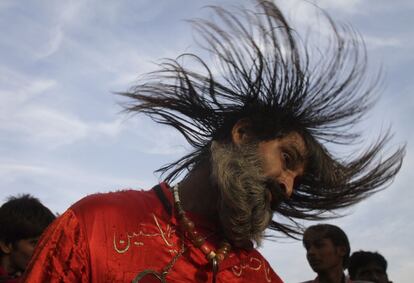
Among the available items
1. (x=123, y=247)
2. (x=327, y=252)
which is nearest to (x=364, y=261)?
(x=327, y=252)

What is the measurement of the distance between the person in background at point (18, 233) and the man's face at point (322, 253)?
8.72 ft

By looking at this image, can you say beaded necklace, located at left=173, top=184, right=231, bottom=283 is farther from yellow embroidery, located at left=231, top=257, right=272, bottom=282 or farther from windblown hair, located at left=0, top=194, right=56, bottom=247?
windblown hair, located at left=0, top=194, right=56, bottom=247

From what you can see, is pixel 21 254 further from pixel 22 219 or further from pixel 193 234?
pixel 193 234

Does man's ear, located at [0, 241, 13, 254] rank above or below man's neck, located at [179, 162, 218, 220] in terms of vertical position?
above

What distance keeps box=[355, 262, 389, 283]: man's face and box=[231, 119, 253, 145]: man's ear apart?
177 inches

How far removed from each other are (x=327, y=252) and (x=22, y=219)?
9.79ft

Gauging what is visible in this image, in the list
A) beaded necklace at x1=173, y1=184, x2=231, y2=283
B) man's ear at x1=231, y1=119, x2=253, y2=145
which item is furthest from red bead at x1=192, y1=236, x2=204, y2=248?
man's ear at x1=231, y1=119, x2=253, y2=145

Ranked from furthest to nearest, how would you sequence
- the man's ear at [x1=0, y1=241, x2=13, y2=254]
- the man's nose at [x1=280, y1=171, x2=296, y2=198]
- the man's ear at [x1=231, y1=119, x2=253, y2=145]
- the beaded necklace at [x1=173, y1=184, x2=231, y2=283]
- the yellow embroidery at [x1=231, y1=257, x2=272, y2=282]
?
the man's ear at [x1=0, y1=241, x2=13, y2=254] < the man's ear at [x1=231, y1=119, x2=253, y2=145] < the man's nose at [x1=280, y1=171, x2=296, y2=198] < the yellow embroidery at [x1=231, y1=257, x2=272, y2=282] < the beaded necklace at [x1=173, y1=184, x2=231, y2=283]

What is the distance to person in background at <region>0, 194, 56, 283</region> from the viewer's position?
4.62 m

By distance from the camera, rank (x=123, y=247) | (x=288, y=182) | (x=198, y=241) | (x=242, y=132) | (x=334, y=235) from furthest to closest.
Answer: (x=334, y=235) → (x=242, y=132) → (x=288, y=182) → (x=198, y=241) → (x=123, y=247)

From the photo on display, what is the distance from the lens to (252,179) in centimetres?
315

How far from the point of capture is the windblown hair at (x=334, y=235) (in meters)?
6.52

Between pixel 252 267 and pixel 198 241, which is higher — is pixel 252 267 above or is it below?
below

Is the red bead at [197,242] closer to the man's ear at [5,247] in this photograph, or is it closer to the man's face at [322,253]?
the man's ear at [5,247]
